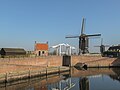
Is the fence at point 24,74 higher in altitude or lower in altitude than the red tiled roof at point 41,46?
lower

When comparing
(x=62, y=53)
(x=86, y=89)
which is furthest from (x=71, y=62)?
(x=86, y=89)

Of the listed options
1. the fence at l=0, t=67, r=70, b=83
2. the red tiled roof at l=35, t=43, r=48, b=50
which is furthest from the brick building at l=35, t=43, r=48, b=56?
the fence at l=0, t=67, r=70, b=83

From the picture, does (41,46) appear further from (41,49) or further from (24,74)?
(24,74)

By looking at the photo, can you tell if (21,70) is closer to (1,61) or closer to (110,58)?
(1,61)

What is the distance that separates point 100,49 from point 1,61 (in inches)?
2412

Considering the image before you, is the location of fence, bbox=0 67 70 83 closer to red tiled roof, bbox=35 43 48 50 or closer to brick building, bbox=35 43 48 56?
brick building, bbox=35 43 48 56

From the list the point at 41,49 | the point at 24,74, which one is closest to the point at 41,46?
the point at 41,49

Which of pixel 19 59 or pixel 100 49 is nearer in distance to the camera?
pixel 19 59

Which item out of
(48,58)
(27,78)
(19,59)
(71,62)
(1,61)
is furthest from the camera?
(71,62)

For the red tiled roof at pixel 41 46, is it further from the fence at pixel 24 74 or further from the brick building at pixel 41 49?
the fence at pixel 24 74

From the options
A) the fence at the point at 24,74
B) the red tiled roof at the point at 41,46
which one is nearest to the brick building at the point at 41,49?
the red tiled roof at the point at 41,46

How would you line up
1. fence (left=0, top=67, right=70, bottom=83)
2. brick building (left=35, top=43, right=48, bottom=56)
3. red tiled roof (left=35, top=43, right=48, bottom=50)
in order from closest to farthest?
fence (left=0, top=67, right=70, bottom=83), brick building (left=35, top=43, right=48, bottom=56), red tiled roof (left=35, top=43, right=48, bottom=50)

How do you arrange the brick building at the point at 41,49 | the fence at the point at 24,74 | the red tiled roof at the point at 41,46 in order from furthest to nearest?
the red tiled roof at the point at 41,46 < the brick building at the point at 41,49 < the fence at the point at 24,74

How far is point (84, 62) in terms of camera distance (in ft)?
202
